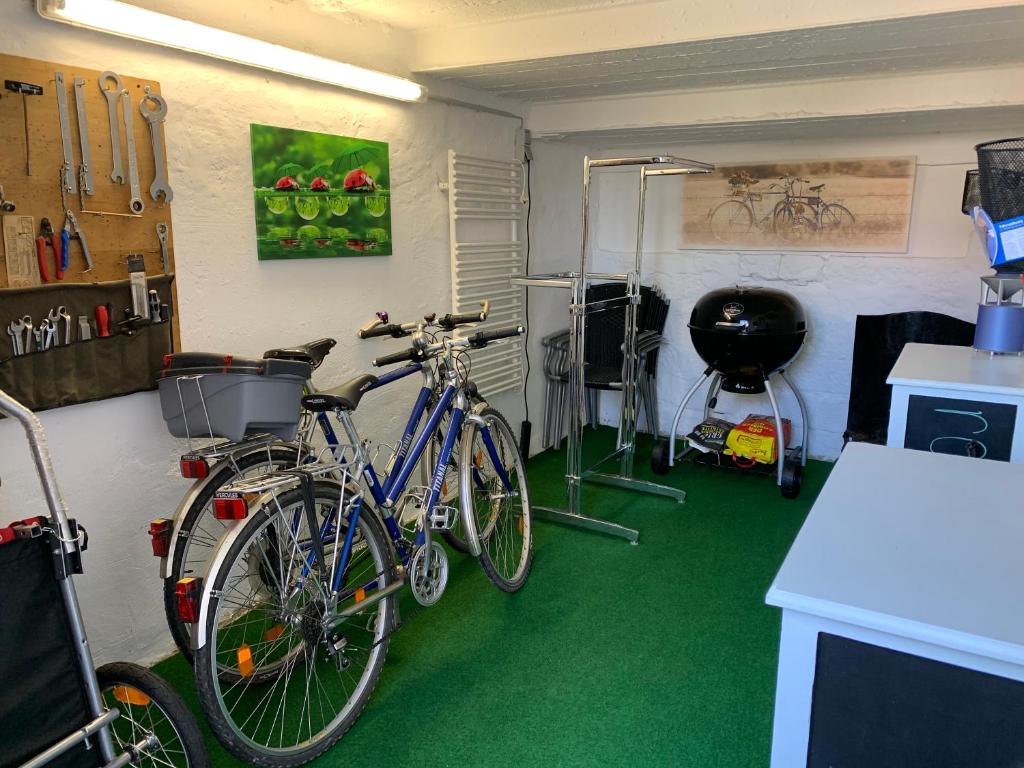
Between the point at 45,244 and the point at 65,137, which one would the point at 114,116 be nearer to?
the point at 65,137

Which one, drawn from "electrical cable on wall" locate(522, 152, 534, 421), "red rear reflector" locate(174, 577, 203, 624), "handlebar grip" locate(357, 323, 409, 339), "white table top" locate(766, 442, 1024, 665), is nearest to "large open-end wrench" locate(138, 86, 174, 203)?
"handlebar grip" locate(357, 323, 409, 339)

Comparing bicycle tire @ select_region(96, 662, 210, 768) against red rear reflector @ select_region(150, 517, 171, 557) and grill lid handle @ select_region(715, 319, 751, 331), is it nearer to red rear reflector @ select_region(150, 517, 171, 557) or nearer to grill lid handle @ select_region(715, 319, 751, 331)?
red rear reflector @ select_region(150, 517, 171, 557)

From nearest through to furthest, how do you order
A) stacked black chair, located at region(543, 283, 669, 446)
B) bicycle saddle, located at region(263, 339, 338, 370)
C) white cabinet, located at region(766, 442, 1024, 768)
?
white cabinet, located at region(766, 442, 1024, 768)
bicycle saddle, located at region(263, 339, 338, 370)
stacked black chair, located at region(543, 283, 669, 446)

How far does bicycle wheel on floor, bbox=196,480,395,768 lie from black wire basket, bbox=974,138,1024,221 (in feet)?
7.63

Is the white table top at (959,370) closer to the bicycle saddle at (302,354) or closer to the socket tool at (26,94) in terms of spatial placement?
the bicycle saddle at (302,354)

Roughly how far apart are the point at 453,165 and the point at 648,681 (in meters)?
2.44

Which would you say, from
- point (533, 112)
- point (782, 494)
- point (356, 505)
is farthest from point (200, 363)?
point (782, 494)

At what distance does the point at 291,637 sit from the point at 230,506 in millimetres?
596

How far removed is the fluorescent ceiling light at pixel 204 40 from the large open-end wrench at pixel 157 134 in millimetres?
162

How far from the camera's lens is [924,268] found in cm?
420

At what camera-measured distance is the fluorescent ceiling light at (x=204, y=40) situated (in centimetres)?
191

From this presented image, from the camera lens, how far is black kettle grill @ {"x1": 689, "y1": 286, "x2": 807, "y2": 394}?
12.9 feet

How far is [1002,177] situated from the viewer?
247 centimetres

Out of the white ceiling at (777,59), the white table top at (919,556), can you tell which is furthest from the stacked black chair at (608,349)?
Answer: the white table top at (919,556)
